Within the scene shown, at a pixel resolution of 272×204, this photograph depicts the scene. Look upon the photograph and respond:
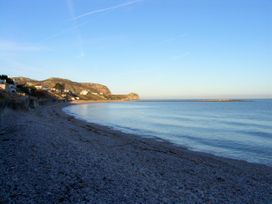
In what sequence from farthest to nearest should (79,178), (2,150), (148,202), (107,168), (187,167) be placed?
(187,167), (2,150), (107,168), (79,178), (148,202)

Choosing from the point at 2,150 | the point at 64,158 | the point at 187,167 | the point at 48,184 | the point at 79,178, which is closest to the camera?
the point at 48,184

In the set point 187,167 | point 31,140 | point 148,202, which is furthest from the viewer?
point 31,140

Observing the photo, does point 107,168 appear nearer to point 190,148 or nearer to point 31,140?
point 31,140

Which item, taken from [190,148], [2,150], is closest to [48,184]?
[2,150]

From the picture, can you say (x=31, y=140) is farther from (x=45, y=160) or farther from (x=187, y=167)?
(x=187, y=167)

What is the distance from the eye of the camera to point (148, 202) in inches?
293

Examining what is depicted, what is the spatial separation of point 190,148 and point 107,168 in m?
10.6

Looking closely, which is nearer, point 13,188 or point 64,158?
point 13,188

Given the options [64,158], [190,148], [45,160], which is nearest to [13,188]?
[45,160]

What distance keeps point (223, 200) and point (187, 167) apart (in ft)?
14.0

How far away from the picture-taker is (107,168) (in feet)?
34.1

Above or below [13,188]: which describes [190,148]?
below

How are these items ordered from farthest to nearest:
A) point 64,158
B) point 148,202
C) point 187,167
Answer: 1. point 187,167
2. point 64,158
3. point 148,202

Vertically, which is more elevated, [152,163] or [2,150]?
[2,150]
